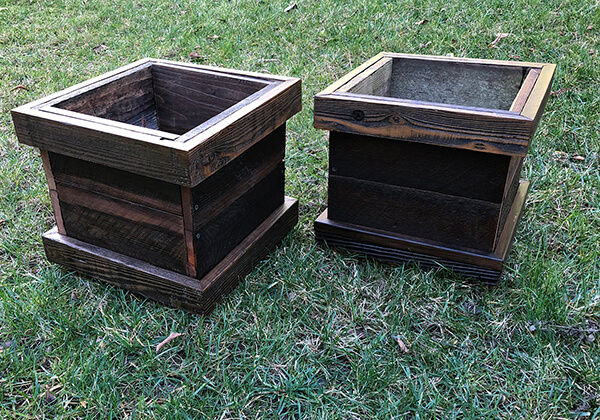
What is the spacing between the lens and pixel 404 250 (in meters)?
2.25

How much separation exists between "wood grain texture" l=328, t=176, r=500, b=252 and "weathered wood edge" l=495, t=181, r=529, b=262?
60 mm

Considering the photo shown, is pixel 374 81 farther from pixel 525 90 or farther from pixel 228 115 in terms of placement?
pixel 228 115

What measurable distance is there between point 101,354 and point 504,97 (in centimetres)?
191

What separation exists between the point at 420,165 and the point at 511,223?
54 centimetres

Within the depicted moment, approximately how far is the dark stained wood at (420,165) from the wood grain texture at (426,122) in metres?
0.06

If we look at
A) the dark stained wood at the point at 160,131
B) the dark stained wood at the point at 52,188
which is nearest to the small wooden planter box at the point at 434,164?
the dark stained wood at the point at 160,131

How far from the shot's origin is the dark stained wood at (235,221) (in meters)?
1.96

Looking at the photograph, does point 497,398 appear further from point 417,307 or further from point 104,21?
point 104,21

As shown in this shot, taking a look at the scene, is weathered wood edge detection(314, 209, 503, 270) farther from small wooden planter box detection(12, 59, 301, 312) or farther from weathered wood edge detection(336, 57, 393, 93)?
weathered wood edge detection(336, 57, 393, 93)

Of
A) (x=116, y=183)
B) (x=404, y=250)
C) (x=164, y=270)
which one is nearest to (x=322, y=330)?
(x=404, y=250)

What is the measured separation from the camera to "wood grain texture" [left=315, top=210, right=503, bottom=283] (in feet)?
7.04

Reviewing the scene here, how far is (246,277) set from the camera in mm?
2234

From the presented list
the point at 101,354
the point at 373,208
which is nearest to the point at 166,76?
the point at 373,208

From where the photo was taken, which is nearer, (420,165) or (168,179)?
(168,179)
